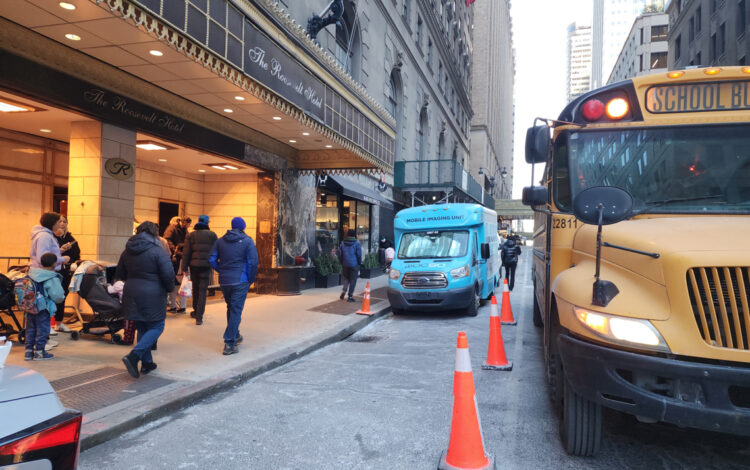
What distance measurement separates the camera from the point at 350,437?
407cm

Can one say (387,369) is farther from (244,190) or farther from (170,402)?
(244,190)

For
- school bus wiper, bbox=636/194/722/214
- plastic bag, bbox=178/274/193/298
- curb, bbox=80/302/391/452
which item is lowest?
curb, bbox=80/302/391/452

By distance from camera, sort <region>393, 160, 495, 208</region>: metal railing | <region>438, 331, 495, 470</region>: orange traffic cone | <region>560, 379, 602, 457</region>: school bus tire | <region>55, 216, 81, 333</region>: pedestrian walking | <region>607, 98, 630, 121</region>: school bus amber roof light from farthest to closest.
Result: <region>393, 160, 495, 208</region>: metal railing → <region>55, 216, 81, 333</region>: pedestrian walking → <region>607, 98, 630, 121</region>: school bus amber roof light → <region>560, 379, 602, 457</region>: school bus tire → <region>438, 331, 495, 470</region>: orange traffic cone

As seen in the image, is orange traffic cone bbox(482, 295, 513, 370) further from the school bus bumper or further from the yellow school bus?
the school bus bumper

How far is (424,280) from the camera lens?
409 inches

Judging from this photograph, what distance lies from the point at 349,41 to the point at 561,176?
14536 mm

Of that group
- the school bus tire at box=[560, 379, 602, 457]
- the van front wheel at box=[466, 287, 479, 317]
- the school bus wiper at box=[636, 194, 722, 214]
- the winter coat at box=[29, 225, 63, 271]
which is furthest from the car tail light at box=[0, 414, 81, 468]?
the van front wheel at box=[466, 287, 479, 317]

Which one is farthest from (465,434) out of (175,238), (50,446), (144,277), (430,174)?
Answer: (430,174)

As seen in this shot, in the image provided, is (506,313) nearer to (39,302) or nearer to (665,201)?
(665,201)

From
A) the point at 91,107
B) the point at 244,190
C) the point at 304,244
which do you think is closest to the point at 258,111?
the point at 91,107

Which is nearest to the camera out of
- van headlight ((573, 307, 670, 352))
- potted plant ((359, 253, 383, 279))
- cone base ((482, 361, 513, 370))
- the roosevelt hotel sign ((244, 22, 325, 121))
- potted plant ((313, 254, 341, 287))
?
van headlight ((573, 307, 670, 352))

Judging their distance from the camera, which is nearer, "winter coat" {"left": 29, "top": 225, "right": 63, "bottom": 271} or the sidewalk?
the sidewalk

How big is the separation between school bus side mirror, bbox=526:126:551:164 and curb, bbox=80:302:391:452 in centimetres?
416

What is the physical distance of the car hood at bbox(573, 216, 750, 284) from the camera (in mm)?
2900
